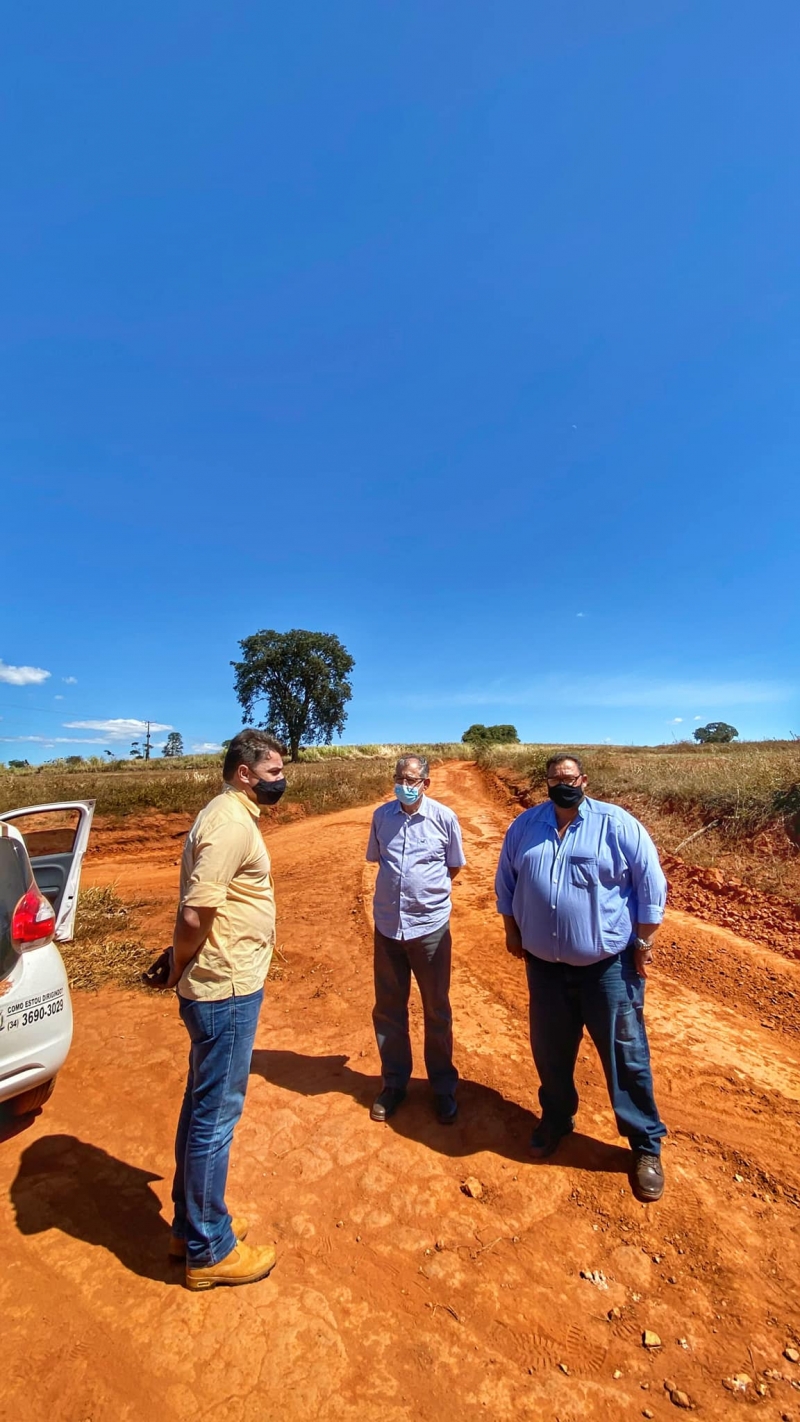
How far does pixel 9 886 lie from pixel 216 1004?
1.31 meters

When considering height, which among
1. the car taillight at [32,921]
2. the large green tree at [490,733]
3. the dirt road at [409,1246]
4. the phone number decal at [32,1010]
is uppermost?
the large green tree at [490,733]

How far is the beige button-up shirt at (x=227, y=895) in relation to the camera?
216 centimetres

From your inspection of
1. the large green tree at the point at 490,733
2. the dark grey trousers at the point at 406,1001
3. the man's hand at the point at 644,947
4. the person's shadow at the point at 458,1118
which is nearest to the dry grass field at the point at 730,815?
the person's shadow at the point at 458,1118

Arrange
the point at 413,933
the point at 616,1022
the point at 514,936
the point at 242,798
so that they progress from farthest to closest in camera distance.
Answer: the point at 413,933, the point at 514,936, the point at 616,1022, the point at 242,798

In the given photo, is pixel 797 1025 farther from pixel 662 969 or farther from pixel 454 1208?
pixel 454 1208

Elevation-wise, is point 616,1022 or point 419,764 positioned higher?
point 419,764

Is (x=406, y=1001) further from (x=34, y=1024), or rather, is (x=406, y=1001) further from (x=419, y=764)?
(x=34, y=1024)

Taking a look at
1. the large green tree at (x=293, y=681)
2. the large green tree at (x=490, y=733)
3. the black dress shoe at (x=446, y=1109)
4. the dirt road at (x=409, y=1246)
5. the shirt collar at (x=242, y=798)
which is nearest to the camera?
the dirt road at (x=409, y=1246)

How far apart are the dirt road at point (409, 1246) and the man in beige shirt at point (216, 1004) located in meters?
0.17

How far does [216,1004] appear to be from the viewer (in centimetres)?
222

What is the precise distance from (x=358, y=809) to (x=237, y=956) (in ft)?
46.1

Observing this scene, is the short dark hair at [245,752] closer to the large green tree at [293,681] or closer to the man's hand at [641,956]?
the man's hand at [641,956]

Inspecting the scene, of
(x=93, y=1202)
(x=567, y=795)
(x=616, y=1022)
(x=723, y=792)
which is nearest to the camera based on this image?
(x=93, y=1202)

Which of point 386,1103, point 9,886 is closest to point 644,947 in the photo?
point 386,1103
